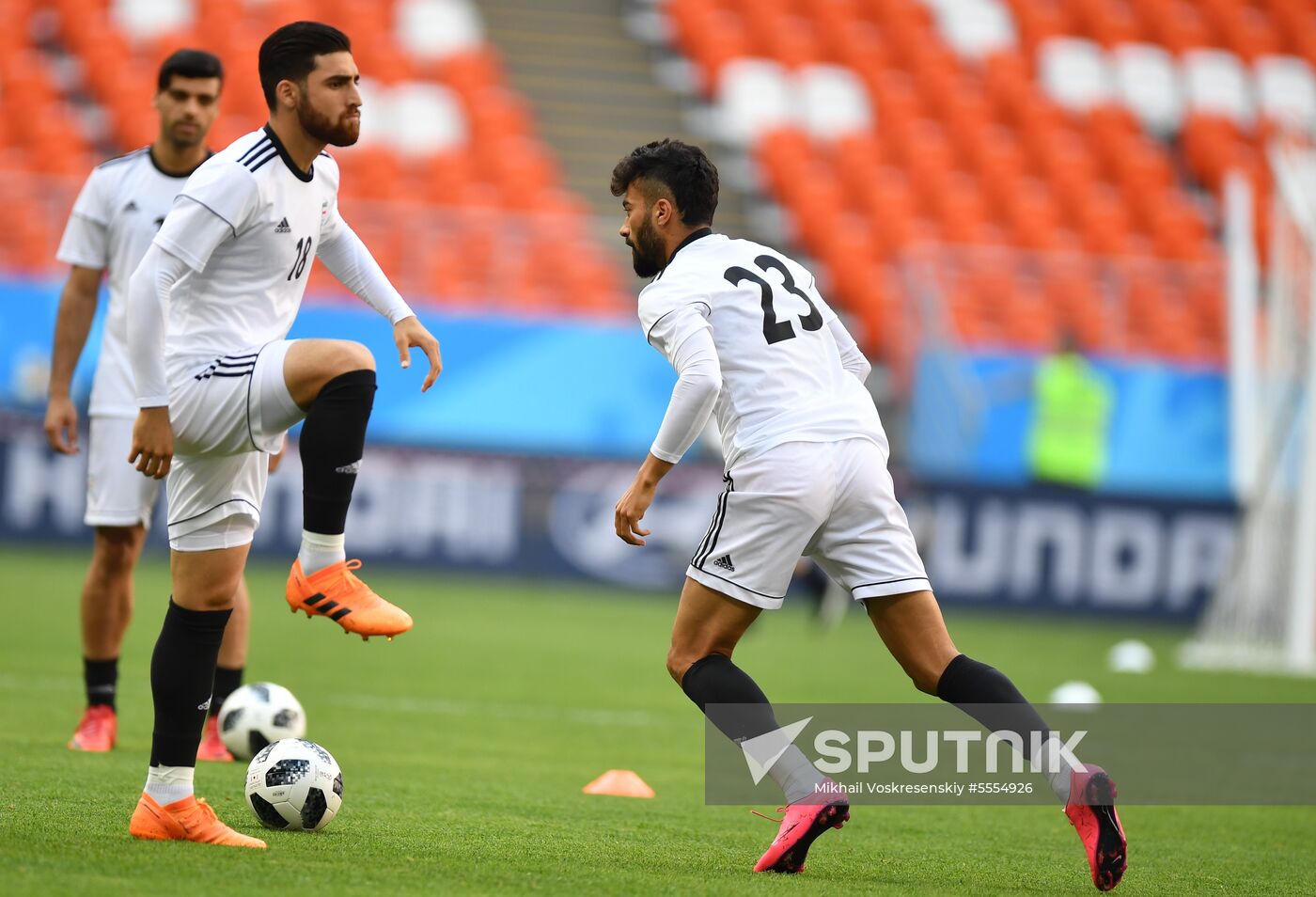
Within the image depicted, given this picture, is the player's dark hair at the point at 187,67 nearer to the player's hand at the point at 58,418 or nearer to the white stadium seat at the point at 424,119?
the player's hand at the point at 58,418

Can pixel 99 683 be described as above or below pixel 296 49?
below

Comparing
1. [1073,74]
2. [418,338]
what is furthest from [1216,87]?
[418,338]

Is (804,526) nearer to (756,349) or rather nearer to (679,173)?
(756,349)

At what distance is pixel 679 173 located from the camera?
485 centimetres

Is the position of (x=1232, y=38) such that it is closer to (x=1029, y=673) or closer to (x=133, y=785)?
(x=1029, y=673)

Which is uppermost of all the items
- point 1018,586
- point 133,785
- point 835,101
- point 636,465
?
point 835,101

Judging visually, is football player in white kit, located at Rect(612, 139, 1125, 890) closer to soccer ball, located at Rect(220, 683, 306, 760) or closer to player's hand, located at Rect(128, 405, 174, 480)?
player's hand, located at Rect(128, 405, 174, 480)

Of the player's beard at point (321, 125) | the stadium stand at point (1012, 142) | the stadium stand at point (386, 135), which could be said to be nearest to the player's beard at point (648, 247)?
the player's beard at point (321, 125)

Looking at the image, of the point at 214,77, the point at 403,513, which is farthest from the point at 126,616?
the point at 403,513

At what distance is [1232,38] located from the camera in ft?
75.8

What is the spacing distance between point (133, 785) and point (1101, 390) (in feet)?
40.2

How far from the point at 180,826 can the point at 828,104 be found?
16.9m

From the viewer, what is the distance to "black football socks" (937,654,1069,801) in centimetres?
454

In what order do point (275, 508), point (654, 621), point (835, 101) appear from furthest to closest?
point (835, 101)
point (275, 508)
point (654, 621)
